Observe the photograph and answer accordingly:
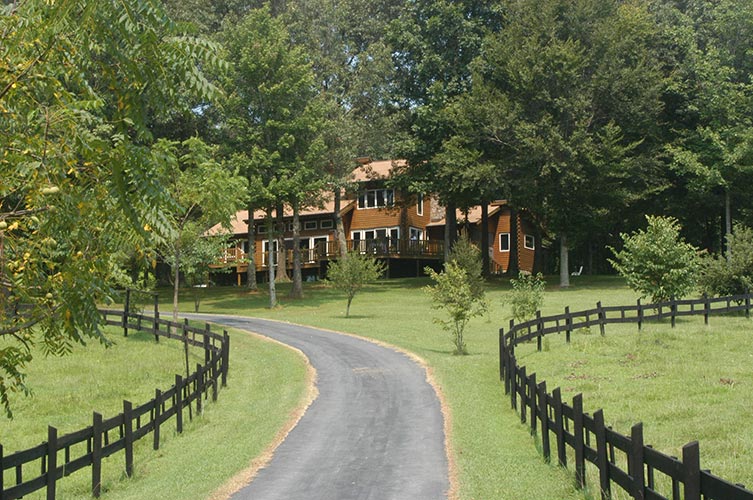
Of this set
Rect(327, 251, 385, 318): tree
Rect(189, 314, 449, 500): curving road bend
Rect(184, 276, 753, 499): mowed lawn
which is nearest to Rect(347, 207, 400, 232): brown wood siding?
Rect(327, 251, 385, 318): tree

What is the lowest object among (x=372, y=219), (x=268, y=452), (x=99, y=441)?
(x=268, y=452)

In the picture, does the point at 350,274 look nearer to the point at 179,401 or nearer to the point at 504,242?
the point at 179,401

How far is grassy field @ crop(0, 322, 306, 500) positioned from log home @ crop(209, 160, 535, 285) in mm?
37102

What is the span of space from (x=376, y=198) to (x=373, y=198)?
1.25ft

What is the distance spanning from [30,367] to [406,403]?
44.2ft

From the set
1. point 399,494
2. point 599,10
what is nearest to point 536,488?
point 399,494

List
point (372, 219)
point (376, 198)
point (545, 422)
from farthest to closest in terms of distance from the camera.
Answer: point (372, 219), point (376, 198), point (545, 422)

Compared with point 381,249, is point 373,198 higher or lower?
higher

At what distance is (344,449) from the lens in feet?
49.0

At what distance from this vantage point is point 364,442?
1548 cm

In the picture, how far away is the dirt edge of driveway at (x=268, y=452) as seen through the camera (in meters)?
12.2

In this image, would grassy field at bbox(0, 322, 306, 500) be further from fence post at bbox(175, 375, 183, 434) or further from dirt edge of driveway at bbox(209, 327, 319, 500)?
fence post at bbox(175, 375, 183, 434)

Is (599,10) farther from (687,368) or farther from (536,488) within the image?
(536,488)

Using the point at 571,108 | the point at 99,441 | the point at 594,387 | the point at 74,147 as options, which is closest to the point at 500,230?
Result: the point at 571,108
